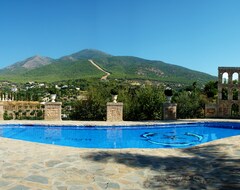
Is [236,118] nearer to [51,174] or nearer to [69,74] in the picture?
[51,174]

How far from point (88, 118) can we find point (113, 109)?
191 cm

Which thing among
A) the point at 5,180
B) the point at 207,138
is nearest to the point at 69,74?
the point at 207,138

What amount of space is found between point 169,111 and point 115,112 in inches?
125

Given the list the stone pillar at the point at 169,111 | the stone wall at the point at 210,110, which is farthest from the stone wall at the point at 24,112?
the stone wall at the point at 210,110

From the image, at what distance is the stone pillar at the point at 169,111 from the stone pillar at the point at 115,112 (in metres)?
2.59

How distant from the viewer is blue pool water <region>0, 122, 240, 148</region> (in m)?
10.1

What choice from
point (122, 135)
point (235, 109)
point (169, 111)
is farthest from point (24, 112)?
point (235, 109)

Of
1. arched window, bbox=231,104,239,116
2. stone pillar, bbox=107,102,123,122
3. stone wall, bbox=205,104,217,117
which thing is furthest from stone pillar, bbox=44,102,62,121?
arched window, bbox=231,104,239,116

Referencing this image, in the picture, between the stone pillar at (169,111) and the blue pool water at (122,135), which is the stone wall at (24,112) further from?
the stone pillar at (169,111)

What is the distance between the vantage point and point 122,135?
1162 cm

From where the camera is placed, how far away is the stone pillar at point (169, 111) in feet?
50.0

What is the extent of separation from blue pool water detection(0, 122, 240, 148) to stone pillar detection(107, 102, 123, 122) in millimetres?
1545

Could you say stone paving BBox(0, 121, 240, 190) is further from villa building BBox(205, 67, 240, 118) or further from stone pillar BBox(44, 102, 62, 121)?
villa building BBox(205, 67, 240, 118)

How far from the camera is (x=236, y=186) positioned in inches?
165
